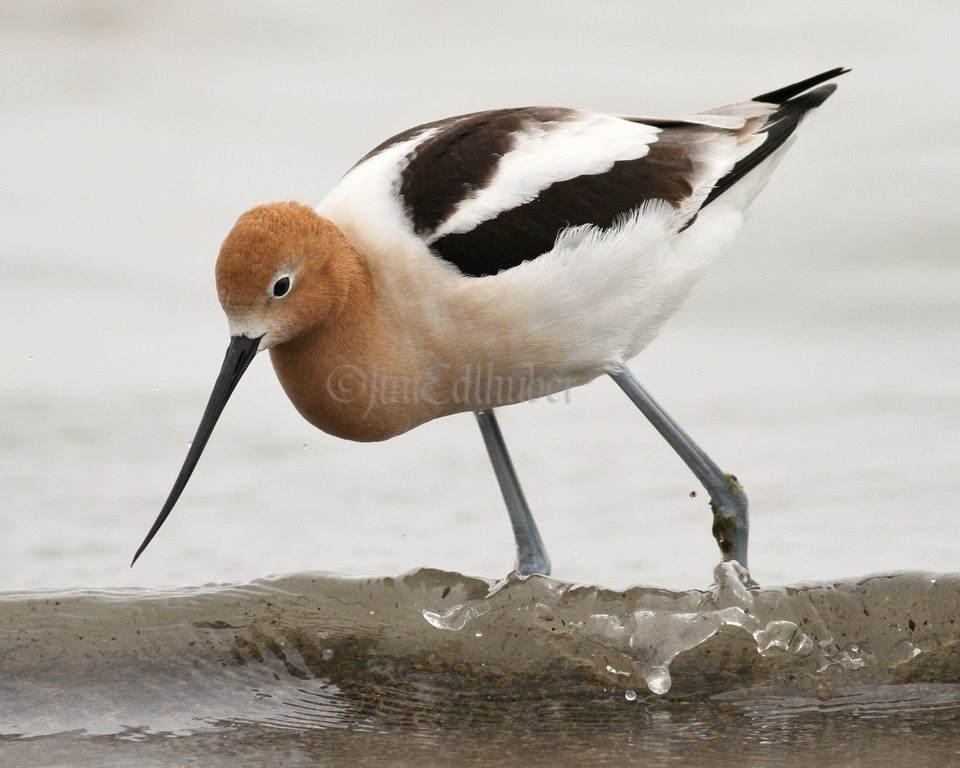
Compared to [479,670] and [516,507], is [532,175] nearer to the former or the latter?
[516,507]

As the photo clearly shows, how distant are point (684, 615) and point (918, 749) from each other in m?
0.86

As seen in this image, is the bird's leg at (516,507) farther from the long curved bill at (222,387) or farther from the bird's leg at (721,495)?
the long curved bill at (222,387)

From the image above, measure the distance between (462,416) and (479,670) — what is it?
3932mm

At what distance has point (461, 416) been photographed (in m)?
8.38

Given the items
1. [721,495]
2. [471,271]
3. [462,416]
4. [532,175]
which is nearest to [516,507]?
[721,495]

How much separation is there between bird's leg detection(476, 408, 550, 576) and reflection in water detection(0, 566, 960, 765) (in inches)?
31.7

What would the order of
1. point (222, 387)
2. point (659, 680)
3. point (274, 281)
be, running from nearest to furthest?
point (659, 680), point (274, 281), point (222, 387)

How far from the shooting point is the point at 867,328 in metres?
8.81

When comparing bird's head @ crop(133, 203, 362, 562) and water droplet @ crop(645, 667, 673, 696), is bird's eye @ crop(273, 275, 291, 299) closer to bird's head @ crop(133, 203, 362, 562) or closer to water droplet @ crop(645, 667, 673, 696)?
bird's head @ crop(133, 203, 362, 562)

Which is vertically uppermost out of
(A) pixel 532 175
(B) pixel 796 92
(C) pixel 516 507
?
(B) pixel 796 92

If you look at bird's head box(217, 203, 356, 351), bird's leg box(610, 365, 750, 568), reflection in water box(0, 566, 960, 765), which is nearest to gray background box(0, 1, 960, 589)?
bird's leg box(610, 365, 750, 568)

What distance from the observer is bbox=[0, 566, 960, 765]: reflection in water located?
13.5ft

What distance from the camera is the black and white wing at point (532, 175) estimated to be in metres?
4.88

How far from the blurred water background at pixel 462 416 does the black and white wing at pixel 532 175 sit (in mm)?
1565
